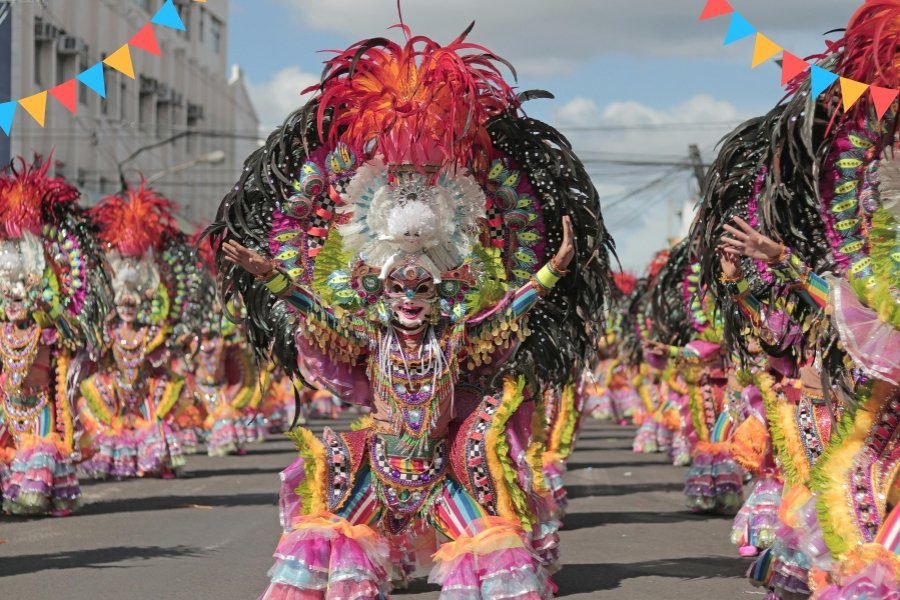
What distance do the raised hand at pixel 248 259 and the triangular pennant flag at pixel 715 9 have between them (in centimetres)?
232

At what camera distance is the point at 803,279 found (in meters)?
6.35

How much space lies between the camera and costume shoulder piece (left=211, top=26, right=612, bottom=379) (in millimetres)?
7453

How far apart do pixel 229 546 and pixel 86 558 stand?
1047 millimetres

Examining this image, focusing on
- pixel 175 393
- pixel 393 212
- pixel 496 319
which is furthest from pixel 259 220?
pixel 175 393

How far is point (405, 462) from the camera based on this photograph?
712 centimetres

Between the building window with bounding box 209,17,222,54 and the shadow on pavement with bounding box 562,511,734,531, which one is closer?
the shadow on pavement with bounding box 562,511,734,531

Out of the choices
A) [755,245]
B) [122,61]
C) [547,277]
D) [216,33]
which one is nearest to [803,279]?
[755,245]

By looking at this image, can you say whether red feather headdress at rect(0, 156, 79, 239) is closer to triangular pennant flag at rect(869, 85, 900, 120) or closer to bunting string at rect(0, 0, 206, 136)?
bunting string at rect(0, 0, 206, 136)

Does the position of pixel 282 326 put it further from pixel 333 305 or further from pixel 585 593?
pixel 585 593

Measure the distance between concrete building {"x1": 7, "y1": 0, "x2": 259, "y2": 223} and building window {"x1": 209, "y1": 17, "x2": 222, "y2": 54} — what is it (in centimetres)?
7

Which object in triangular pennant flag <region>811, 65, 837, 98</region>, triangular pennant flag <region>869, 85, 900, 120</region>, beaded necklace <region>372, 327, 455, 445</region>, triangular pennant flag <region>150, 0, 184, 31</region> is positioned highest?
triangular pennant flag <region>150, 0, 184, 31</region>

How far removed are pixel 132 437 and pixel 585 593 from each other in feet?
29.2

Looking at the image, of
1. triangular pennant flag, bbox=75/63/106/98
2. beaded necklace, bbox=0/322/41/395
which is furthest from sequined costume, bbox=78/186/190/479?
triangular pennant flag, bbox=75/63/106/98

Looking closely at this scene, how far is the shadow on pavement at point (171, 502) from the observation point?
13340mm
